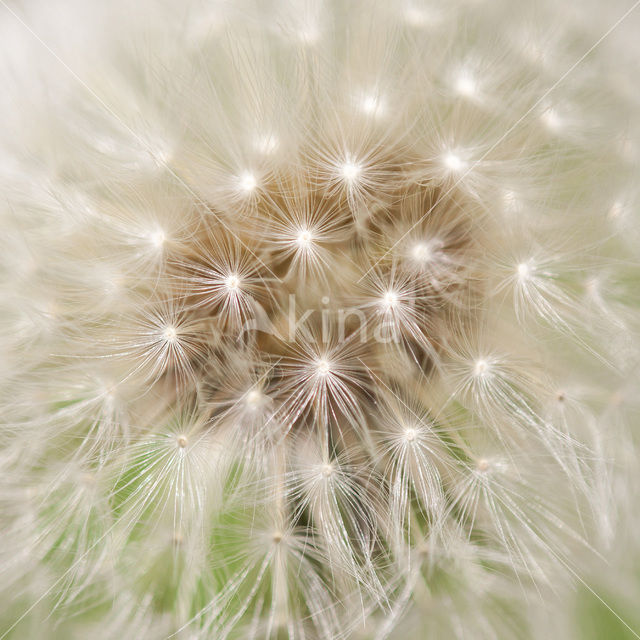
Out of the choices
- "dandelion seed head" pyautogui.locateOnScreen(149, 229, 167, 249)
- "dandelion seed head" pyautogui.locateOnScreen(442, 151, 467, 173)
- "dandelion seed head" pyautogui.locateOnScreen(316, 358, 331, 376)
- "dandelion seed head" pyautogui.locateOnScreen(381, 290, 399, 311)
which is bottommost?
"dandelion seed head" pyautogui.locateOnScreen(316, 358, 331, 376)

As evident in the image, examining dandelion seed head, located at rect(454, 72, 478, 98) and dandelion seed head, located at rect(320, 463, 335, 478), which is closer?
dandelion seed head, located at rect(320, 463, 335, 478)

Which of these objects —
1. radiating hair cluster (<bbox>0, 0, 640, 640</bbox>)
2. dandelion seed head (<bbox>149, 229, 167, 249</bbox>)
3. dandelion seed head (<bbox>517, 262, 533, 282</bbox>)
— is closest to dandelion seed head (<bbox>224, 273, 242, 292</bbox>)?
radiating hair cluster (<bbox>0, 0, 640, 640</bbox>)

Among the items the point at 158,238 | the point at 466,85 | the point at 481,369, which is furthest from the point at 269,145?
the point at 481,369

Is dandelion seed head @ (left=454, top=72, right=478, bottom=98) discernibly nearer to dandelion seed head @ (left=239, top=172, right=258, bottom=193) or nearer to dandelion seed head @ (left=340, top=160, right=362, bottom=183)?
dandelion seed head @ (left=340, top=160, right=362, bottom=183)

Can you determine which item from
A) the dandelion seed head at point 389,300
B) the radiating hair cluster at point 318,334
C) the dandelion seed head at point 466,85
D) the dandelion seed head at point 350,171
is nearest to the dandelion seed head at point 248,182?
the radiating hair cluster at point 318,334

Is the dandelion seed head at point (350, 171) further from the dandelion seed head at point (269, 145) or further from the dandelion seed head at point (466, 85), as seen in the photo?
the dandelion seed head at point (466, 85)

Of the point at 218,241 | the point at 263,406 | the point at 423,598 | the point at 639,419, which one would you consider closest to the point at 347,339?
the point at 263,406

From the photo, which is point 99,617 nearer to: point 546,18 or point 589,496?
point 589,496

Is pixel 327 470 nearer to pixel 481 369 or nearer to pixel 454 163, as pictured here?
pixel 481 369
